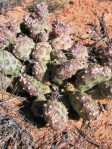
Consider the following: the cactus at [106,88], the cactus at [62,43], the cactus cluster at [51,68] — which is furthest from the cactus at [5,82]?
the cactus at [106,88]

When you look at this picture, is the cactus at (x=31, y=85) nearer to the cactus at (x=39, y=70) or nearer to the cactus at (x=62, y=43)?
the cactus at (x=39, y=70)

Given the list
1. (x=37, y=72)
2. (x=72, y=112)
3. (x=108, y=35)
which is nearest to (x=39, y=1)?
(x=108, y=35)

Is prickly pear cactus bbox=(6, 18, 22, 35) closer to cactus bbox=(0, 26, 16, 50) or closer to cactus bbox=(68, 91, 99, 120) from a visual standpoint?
cactus bbox=(0, 26, 16, 50)

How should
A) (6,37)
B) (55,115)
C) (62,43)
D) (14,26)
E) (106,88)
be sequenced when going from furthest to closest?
(14,26)
(6,37)
(62,43)
(106,88)
(55,115)

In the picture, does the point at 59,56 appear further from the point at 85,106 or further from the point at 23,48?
the point at 85,106

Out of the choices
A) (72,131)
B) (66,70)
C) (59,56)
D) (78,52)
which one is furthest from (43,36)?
(72,131)

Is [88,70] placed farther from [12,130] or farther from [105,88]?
[12,130]
